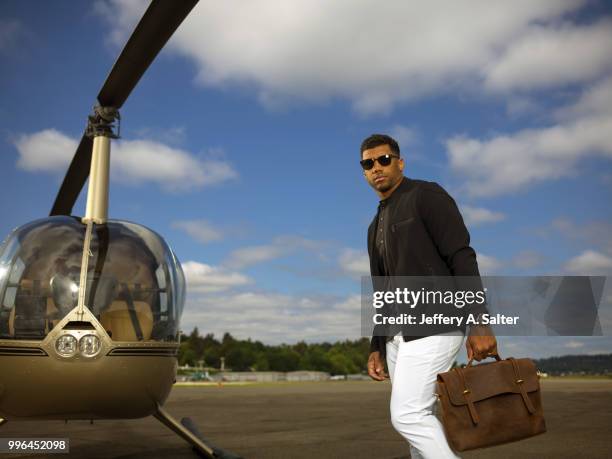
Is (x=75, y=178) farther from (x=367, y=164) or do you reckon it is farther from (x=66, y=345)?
(x=367, y=164)

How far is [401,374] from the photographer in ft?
10.4

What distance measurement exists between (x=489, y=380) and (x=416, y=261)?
714mm

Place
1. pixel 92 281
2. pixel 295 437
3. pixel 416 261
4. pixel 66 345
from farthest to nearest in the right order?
pixel 295 437, pixel 92 281, pixel 66 345, pixel 416 261

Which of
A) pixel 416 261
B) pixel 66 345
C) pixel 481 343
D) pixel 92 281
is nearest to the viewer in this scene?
pixel 481 343

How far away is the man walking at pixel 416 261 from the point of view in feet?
10.1

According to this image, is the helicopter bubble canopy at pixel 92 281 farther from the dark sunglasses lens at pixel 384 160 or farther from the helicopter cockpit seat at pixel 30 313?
the dark sunglasses lens at pixel 384 160

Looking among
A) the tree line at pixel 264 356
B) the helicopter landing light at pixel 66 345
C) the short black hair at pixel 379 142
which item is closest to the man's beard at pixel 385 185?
the short black hair at pixel 379 142

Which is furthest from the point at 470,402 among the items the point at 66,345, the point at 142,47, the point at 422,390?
the point at 142,47

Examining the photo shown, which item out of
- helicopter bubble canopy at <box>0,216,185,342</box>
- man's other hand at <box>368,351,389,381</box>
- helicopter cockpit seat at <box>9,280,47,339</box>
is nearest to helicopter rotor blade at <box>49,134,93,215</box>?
helicopter bubble canopy at <box>0,216,185,342</box>

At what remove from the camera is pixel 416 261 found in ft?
11.1

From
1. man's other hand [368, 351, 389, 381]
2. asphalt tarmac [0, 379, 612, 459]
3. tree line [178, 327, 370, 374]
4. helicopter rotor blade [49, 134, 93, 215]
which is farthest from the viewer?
tree line [178, 327, 370, 374]

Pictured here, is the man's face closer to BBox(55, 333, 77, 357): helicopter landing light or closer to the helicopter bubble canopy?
the helicopter bubble canopy

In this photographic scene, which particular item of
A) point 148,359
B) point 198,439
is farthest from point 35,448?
point 148,359

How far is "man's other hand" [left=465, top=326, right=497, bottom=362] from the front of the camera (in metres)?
3.05
